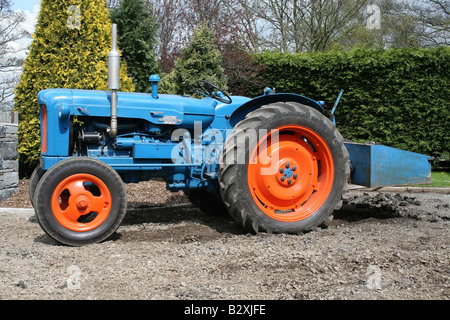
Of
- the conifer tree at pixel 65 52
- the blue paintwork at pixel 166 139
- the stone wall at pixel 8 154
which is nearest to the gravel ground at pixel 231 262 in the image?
the blue paintwork at pixel 166 139

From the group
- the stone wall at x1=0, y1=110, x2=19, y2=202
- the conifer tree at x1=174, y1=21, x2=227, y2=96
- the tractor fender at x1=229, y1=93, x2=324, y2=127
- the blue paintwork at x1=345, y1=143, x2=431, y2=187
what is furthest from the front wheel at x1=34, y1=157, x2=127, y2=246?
the conifer tree at x1=174, y1=21, x2=227, y2=96

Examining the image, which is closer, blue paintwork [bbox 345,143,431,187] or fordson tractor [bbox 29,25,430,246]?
fordson tractor [bbox 29,25,430,246]

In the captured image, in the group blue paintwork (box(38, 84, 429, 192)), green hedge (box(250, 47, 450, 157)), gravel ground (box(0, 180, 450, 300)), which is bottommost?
gravel ground (box(0, 180, 450, 300))

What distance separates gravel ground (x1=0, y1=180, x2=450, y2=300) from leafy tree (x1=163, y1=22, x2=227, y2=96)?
12.7 feet

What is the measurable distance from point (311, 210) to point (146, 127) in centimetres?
191

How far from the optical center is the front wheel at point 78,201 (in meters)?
4.13

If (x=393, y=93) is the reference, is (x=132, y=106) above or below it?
below

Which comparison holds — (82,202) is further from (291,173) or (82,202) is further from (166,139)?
(291,173)

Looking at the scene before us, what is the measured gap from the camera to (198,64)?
28.9 feet

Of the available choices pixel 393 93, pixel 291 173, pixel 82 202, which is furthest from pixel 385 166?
pixel 393 93

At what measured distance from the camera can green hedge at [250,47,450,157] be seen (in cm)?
1010

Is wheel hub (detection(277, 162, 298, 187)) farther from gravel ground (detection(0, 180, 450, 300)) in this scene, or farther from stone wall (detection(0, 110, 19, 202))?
stone wall (detection(0, 110, 19, 202))

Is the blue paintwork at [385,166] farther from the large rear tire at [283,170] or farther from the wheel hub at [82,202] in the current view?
the wheel hub at [82,202]

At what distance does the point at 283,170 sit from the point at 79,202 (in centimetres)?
199
